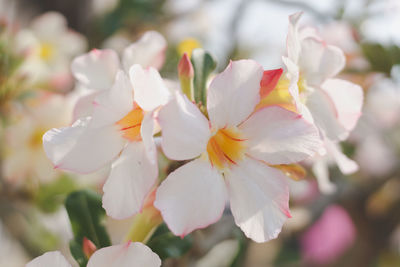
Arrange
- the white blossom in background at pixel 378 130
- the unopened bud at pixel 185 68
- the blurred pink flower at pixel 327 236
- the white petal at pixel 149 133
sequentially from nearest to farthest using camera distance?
1. the white petal at pixel 149 133
2. the unopened bud at pixel 185 68
3. the white blossom in background at pixel 378 130
4. the blurred pink flower at pixel 327 236

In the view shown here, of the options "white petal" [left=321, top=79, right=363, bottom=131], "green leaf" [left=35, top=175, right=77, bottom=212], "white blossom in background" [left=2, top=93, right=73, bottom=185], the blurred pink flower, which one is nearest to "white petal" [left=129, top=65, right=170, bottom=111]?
"white petal" [left=321, top=79, right=363, bottom=131]

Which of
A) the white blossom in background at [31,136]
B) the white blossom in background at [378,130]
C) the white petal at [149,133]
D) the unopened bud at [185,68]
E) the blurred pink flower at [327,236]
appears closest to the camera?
the white petal at [149,133]

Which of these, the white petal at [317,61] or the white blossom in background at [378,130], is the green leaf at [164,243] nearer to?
the white petal at [317,61]

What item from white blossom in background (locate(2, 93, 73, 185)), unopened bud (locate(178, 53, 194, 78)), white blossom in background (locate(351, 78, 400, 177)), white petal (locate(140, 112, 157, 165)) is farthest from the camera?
white blossom in background (locate(351, 78, 400, 177))

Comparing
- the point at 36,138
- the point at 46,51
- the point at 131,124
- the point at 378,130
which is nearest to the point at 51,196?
the point at 36,138

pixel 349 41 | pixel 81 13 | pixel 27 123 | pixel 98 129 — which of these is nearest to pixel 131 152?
pixel 98 129

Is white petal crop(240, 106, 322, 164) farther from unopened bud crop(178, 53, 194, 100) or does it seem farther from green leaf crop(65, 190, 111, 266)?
green leaf crop(65, 190, 111, 266)

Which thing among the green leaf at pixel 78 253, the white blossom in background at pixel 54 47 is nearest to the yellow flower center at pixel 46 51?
the white blossom in background at pixel 54 47
